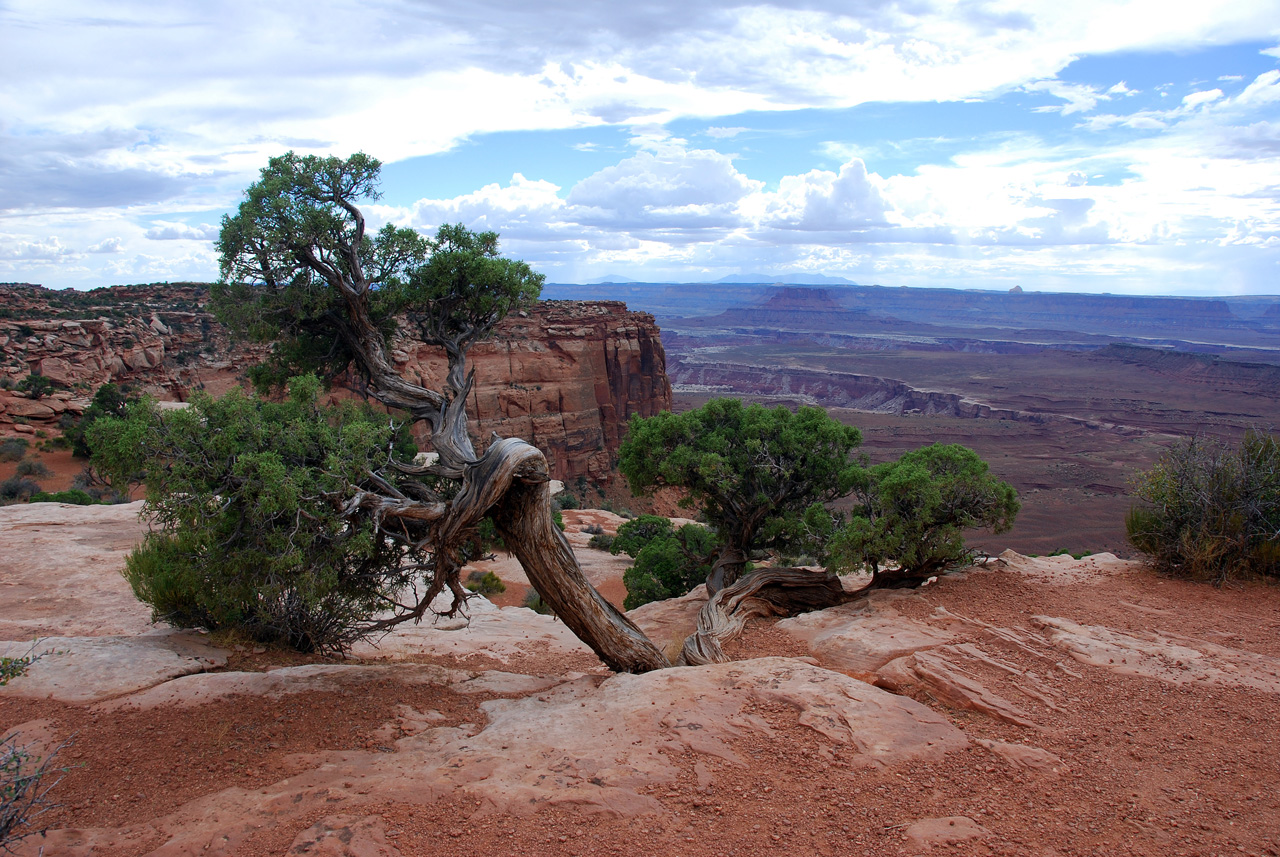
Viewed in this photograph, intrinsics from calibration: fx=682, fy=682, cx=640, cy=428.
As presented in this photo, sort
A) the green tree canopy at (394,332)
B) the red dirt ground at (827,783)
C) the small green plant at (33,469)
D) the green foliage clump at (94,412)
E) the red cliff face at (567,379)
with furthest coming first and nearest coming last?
the red cliff face at (567,379) < the green foliage clump at (94,412) < the small green plant at (33,469) < the green tree canopy at (394,332) < the red dirt ground at (827,783)

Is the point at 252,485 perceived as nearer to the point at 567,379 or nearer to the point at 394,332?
the point at 394,332

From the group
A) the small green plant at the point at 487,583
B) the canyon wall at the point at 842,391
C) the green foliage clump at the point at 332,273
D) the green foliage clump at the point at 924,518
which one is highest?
the green foliage clump at the point at 332,273

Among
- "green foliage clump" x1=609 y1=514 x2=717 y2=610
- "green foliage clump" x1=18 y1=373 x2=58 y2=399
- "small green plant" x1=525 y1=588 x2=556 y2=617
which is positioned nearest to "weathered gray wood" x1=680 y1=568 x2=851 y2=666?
"green foliage clump" x1=609 y1=514 x2=717 y2=610

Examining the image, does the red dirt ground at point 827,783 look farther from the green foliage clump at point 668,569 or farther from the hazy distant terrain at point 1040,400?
the hazy distant terrain at point 1040,400

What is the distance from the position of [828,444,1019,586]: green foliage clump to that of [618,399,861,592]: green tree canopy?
5.10ft

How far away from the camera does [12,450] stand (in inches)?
1148

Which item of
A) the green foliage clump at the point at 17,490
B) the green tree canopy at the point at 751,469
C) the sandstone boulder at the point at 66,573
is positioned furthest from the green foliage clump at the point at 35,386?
the green tree canopy at the point at 751,469

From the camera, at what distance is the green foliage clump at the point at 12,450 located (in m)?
29.1

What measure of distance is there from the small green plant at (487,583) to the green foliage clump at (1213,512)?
61.1ft

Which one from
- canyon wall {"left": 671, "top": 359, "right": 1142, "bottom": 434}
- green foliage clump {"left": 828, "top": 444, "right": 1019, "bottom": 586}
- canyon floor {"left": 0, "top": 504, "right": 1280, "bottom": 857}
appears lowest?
canyon wall {"left": 671, "top": 359, "right": 1142, "bottom": 434}

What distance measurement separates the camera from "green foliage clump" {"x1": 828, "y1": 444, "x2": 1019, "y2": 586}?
11.5 metres

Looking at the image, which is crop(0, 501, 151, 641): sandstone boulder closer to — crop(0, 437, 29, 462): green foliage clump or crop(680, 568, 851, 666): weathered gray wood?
crop(680, 568, 851, 666): weathered gray wood

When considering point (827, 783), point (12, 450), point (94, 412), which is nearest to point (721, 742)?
point (827, 783)

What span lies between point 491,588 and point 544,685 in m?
15.6
